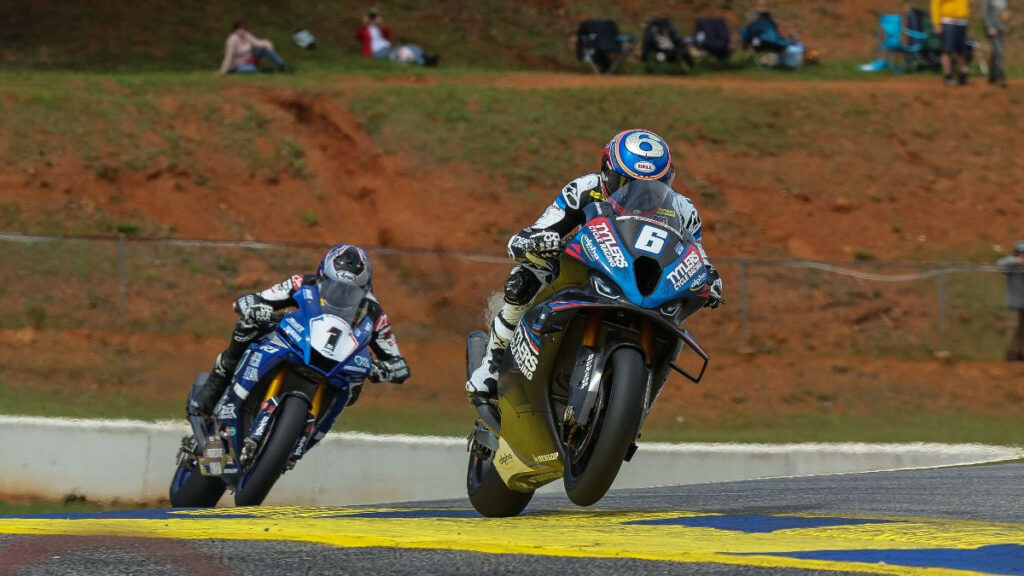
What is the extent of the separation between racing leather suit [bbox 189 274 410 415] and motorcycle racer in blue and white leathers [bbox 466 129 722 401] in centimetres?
293

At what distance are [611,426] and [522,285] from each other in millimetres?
1661

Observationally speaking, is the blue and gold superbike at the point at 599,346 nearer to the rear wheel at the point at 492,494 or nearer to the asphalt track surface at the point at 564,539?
the rear wheel at the point at 492,494

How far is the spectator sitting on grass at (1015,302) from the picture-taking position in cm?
1975

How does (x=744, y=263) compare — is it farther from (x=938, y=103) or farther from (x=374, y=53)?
(x=374, y=53)

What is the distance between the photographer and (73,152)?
23609 mm

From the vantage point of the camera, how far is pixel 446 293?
19.7 metres

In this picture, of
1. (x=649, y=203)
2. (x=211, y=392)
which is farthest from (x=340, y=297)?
(x=649, y=203)

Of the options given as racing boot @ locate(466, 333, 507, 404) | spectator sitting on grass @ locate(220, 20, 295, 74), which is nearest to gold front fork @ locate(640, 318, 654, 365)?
racing boot @ locate(466, 333, 507, 404)

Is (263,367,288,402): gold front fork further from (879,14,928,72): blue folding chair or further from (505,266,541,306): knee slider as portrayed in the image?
(879,14,928,72): blue folding chair

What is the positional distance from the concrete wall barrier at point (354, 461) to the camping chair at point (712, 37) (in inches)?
631

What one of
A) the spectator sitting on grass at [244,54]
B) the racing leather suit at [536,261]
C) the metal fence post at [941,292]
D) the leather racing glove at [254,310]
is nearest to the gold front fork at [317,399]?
the leather racing glove at [254,310]

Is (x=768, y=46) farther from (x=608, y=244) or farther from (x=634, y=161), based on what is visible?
(x=608, y=244)

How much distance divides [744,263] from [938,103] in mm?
9383

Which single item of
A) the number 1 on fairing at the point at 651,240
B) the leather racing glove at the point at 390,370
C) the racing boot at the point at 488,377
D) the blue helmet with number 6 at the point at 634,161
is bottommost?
the leather racing glove at the point at 390,370
